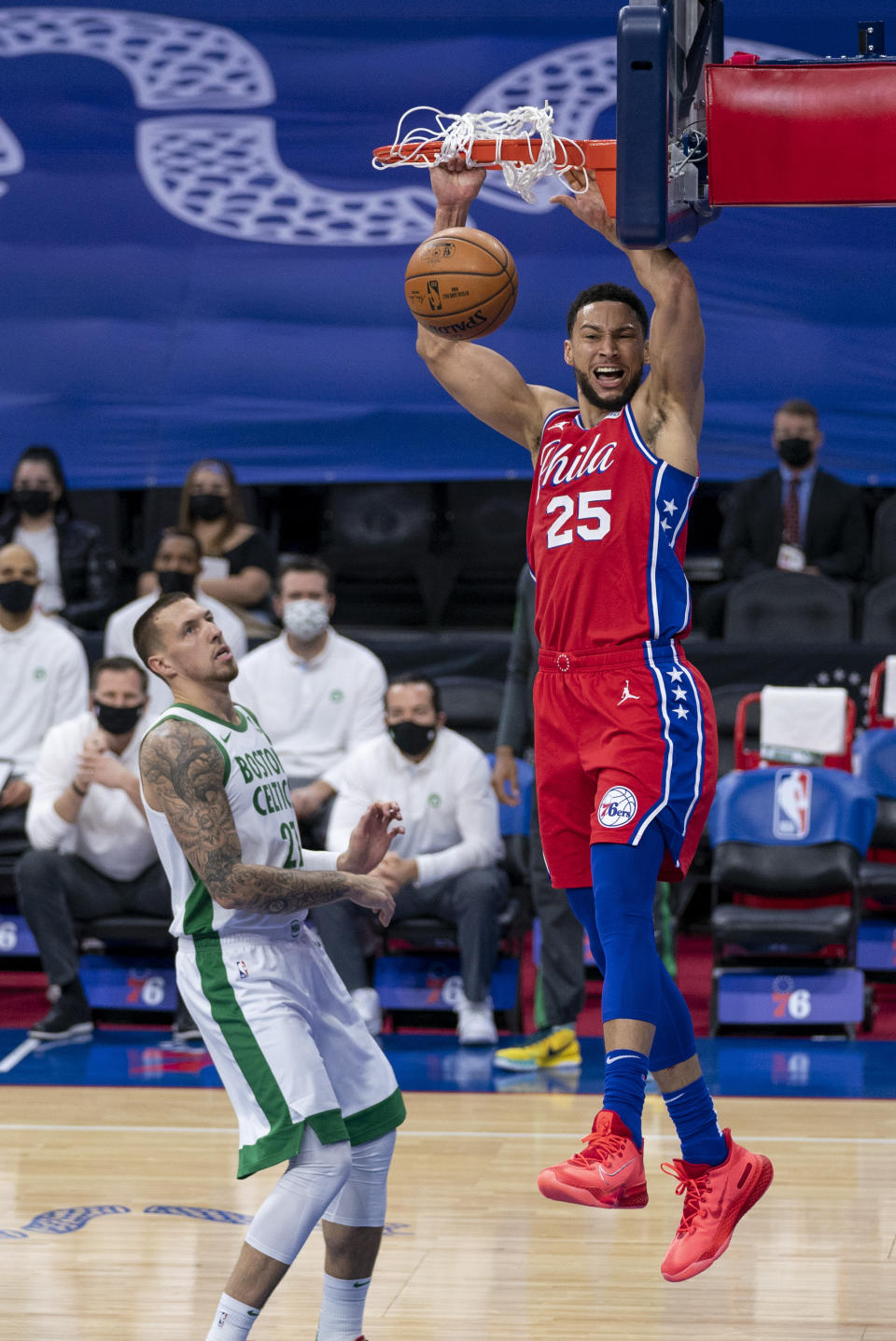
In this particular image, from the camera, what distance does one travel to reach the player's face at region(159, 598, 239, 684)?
4.69 metres

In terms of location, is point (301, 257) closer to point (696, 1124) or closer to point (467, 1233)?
point (467, 1233)

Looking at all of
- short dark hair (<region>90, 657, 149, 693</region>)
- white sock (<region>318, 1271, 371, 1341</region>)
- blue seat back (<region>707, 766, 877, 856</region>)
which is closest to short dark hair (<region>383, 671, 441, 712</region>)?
short dark hair (<region>90, 657, 149, 693</region>)

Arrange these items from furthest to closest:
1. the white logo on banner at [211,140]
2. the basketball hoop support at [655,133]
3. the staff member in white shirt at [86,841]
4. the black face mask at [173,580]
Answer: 1. the white logo on banner at [211,140]
2. the black face mask at [173,580]
3. the staff member in white shirt at [86,841]
4. the basketball hoop support at [655,133]

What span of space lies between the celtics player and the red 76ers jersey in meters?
0.71

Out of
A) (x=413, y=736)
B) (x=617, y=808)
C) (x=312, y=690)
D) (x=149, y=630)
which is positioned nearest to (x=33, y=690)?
(x=312, y=690)

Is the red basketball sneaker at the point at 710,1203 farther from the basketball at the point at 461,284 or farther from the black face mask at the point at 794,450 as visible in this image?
the black face mask at the point at 794,450

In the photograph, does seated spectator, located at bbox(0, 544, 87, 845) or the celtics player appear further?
seated spectator, located at bbox(0, 544, 87, 845)

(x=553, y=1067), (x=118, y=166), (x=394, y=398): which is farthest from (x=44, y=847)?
(x=118, y=166)

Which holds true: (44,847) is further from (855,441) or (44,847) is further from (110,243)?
(855,441)

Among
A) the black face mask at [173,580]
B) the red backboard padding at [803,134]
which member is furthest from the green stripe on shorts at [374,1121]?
the black face mask at [173,580]

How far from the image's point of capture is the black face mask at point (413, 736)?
8.33 metres

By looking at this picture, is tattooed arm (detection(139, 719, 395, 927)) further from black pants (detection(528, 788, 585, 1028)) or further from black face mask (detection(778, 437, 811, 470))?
black face mask (detection(778, 437, 811, 470))

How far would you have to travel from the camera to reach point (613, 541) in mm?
4430

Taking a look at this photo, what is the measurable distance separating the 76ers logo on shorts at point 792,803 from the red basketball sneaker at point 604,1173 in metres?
4.33
